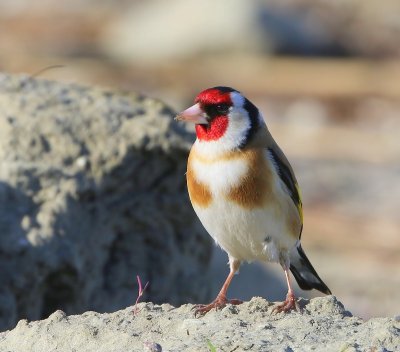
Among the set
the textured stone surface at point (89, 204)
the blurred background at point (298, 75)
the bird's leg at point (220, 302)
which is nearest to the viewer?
the bird's leg at point (220, 302)

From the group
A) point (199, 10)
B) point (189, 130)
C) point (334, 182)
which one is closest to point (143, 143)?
point (189, 130)

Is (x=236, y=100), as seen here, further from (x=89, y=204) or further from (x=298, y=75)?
(x=298, y=75)

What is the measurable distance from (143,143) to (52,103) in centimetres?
77

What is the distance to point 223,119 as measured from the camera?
684 cm

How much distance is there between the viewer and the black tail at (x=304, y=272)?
301 inches

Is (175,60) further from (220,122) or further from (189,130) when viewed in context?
(220,122)

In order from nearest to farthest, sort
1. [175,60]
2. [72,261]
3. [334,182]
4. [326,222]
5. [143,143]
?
[72,261] → [143,143] → [326,222] → [334,182] → [175,60]

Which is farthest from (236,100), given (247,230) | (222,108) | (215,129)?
(247,230)

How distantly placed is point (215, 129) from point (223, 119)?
3.0 inches

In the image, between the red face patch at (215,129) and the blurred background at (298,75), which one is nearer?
the red face patch at (215,129)

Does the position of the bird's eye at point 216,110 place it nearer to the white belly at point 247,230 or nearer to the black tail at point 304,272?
the white belly at point 247,230

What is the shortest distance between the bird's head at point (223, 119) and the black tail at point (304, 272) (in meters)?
1.06

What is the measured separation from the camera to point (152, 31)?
32.2 meters

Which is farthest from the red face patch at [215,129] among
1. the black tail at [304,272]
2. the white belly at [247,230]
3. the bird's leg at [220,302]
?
the black tail at [304,272]
